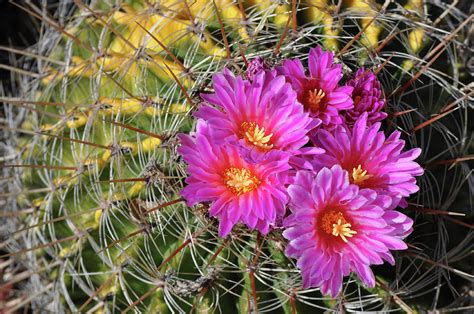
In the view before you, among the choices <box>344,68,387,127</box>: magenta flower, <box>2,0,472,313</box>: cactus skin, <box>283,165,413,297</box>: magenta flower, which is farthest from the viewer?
<box>2,0,472,313</box>: cactus skin

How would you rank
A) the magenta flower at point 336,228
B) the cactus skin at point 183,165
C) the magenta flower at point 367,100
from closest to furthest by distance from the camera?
1. the magenta flower at point 336,228
2. the magenta flower at point 367,100
3. the cactus skin at point 183,165

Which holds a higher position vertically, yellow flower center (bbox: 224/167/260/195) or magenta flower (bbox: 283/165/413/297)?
yellow flower center (bbox: 224/167/260/195)

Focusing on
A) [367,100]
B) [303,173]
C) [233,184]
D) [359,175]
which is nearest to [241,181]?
[233,184]

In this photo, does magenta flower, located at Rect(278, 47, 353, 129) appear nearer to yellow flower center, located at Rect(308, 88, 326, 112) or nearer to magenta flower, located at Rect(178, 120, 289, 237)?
yellow flower center, located at Rect(308, 88, 326, 112)

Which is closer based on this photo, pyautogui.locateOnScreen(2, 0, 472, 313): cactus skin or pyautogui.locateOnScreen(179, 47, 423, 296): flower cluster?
pyautogui.locateOnScreen(179, 47, 423, 296): flower cluster

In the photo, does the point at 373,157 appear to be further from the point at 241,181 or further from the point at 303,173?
the point at 241,181

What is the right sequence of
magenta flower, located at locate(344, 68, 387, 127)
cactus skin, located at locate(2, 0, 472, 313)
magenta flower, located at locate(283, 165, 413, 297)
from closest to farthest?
magenta flower, located at locate(283, 165, 413, 297) → magenta flower, located at locate(344, 68, 387, 127) → cactus skin, located at locate(2, 0, 472, 313)

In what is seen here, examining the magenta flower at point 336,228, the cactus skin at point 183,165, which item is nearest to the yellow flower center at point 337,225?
the magenta flower at point 336,228

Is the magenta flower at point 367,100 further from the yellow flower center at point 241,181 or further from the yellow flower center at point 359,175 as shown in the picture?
the yellow flower center at point 241,181

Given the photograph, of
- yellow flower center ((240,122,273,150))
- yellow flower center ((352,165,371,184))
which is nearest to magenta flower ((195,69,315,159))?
yellow flower center ((240,122,273,150))
